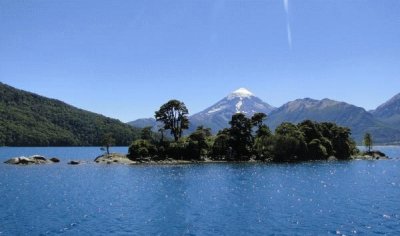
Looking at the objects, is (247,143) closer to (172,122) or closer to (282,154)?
(282,154)

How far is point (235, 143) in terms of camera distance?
570ft

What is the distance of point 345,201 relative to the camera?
65.1 m

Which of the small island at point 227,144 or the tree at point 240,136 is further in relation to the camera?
the tree at point 240,136

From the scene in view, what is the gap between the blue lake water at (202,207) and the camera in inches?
1836

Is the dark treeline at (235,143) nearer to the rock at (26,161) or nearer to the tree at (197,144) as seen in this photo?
the tree at (197,144)

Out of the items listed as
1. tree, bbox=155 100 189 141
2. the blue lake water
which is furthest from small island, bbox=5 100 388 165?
the blue lake water

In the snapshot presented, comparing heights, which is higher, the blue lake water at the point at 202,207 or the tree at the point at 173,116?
the tree at the point at 173,116

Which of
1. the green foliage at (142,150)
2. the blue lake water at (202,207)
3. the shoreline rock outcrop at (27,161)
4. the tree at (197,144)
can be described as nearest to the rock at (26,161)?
the shoreline rock outcrop at (27,161)

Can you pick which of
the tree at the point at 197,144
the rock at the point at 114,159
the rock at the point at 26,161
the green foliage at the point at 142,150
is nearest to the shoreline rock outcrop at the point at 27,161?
the rock at the point at 26,161

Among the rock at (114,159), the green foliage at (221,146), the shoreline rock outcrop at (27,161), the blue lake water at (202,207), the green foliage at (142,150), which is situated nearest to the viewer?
the blue lake water at (202,207)

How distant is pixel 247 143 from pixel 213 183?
85.3m

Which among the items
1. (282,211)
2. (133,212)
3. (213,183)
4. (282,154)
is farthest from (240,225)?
(282,154)

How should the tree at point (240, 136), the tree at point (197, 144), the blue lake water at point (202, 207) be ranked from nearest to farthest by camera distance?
the blue lake water at point (202, 207) → the tree at point (197, 144) → the tree at point (240, 136)

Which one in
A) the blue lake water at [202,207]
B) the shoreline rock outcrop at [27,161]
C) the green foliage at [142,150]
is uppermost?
the green foliage at [142,150]
